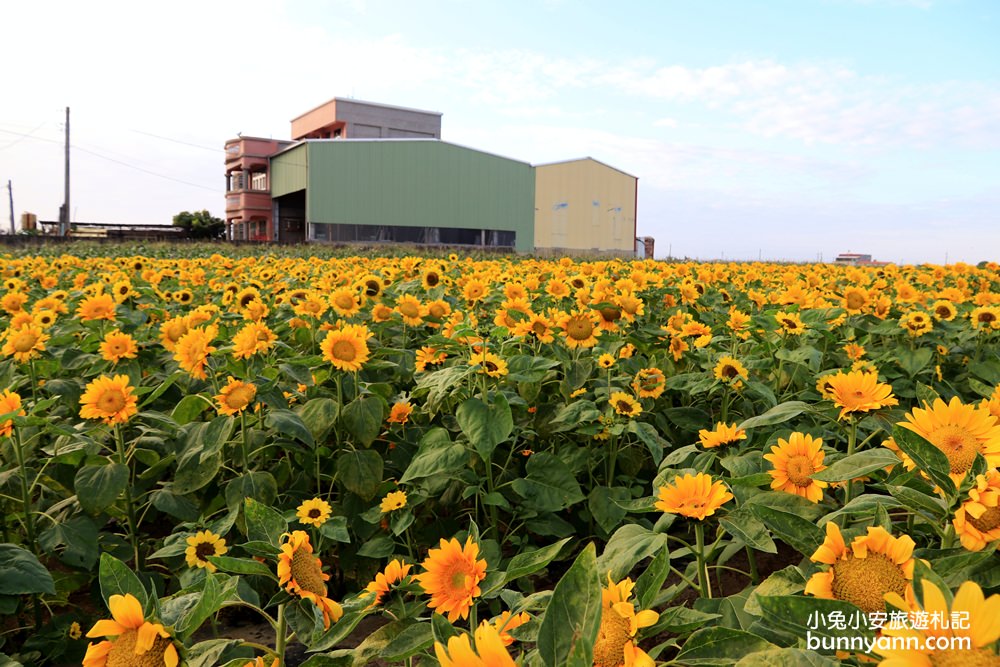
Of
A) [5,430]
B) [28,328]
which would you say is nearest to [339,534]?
[5,430]

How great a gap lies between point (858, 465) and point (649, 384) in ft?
5.58

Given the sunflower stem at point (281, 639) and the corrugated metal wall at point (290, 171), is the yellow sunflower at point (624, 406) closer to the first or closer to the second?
the sunflower stem at point (281, 639)

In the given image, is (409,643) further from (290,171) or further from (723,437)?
(290,171)

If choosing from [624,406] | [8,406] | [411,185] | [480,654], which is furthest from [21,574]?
[411,185]

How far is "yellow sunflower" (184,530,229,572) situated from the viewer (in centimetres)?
194

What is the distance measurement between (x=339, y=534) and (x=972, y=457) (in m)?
1.39

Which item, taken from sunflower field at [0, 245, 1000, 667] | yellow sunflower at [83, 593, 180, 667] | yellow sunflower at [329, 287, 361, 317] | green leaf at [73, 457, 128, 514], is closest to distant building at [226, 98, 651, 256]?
Answer: sunflower field at [0, 245, 1000, 667]

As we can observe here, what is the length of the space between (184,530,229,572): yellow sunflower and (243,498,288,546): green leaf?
2.47 ft

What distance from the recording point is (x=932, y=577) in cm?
73

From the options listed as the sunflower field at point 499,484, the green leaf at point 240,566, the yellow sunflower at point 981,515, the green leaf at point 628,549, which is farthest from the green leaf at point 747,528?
the green leaf at point 240,566

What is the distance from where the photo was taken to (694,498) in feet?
4.33

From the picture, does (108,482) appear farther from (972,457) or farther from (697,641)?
(972,457)

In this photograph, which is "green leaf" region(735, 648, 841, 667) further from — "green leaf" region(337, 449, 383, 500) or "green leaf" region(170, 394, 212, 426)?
"green leaf" region(170, 394, 212, 426)

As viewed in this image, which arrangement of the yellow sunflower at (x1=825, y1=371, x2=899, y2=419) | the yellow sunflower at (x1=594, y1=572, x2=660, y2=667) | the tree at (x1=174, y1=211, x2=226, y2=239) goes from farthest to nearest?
the tree at (x1=174, y1=211, x2=226, y2=239)
the yellow sunflower at (x1=825, y1=371, x2=899, y2=419)
the yellow sunflower at (x1=594, y1=572, x2=660, y2=667)
